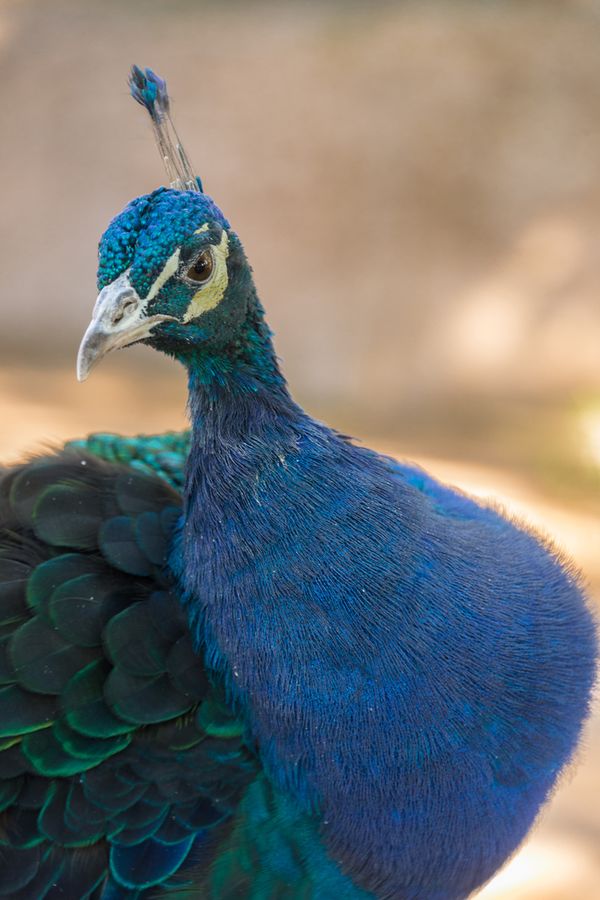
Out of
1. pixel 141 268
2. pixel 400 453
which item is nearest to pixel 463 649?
pixel 141 268

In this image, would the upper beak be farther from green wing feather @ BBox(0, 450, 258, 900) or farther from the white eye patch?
green wing feather @ BBox(0, 450, 258, 900)

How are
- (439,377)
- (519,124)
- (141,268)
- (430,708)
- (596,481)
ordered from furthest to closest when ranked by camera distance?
1. (519,124)
2. (439,377)
3. (596,481)
4. (430,708)
5. (141,268)

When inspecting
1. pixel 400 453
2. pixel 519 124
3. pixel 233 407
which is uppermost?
pixel 519 124

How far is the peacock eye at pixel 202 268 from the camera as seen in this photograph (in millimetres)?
1344

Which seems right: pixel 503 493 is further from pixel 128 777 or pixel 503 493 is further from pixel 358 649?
pixel 128 777

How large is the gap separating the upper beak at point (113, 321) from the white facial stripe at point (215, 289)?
2.5 inches

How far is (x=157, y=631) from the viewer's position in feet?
4.80

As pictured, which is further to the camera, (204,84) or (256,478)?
(204,84)

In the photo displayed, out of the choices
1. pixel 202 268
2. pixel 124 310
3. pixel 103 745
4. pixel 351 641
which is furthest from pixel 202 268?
pixel 103 745

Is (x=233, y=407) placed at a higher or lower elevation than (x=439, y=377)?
lower

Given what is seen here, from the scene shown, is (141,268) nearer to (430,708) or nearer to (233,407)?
(233,407)

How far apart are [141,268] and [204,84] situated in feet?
8.64

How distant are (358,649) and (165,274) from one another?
0.52 m

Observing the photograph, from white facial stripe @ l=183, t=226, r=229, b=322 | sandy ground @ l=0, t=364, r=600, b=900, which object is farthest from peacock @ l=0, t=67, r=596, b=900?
sandy ground @ l=0, t=364, r=600, b=900
